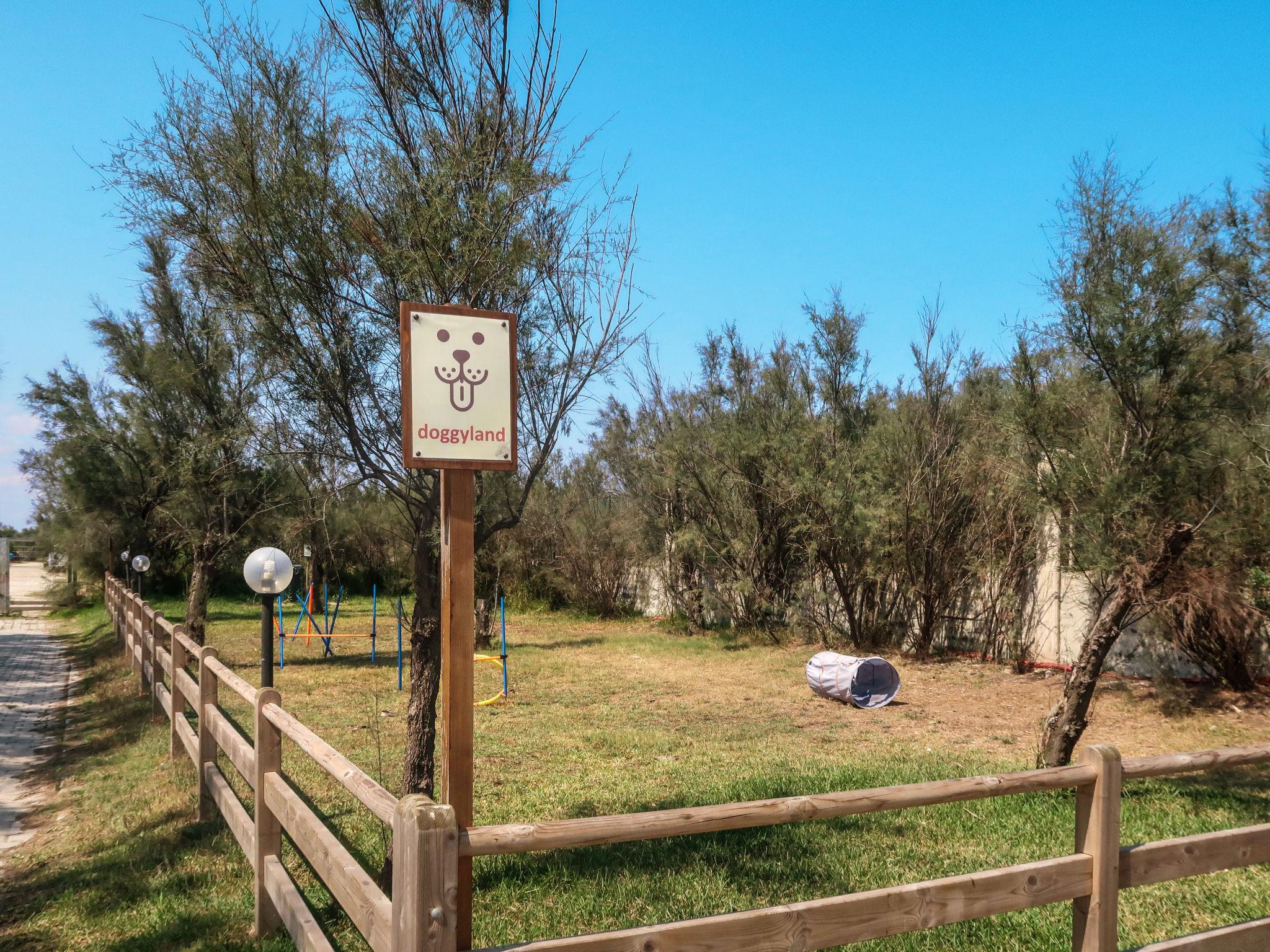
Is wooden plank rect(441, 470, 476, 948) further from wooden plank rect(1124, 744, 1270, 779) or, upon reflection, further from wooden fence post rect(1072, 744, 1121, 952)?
wooden plank rect(1124, 744, 1270, 779)

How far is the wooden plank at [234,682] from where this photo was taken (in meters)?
4.22

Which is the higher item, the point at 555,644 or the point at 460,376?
the point at 460,376

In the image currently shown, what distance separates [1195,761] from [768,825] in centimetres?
156

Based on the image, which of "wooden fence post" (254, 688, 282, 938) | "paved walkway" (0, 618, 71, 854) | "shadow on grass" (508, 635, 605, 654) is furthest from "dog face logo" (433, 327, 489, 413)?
"shadow on grass" (508, 635, 605, 654)

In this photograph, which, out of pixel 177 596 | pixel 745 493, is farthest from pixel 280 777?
pixel 177 596

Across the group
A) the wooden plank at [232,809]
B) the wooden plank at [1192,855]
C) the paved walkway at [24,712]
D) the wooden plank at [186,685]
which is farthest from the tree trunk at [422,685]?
the paved walkway at [24,712]

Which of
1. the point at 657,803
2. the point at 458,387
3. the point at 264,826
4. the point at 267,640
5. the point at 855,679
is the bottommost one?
the point at 657,803

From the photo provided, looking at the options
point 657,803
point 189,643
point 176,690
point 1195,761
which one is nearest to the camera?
point 1195,761

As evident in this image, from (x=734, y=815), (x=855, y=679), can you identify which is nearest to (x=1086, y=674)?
(x=855, y=679)

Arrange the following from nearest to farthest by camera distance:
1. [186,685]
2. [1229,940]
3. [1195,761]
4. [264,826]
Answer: [1229,940] < [1195,761] < [264,826] < [186,685]

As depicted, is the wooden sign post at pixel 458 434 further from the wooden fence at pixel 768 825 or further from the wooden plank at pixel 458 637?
the wooden fence at pixel 768 825

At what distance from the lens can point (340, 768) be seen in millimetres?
2797

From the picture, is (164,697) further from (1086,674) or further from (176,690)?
(1086,674)

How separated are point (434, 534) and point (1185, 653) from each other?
8.99 m
